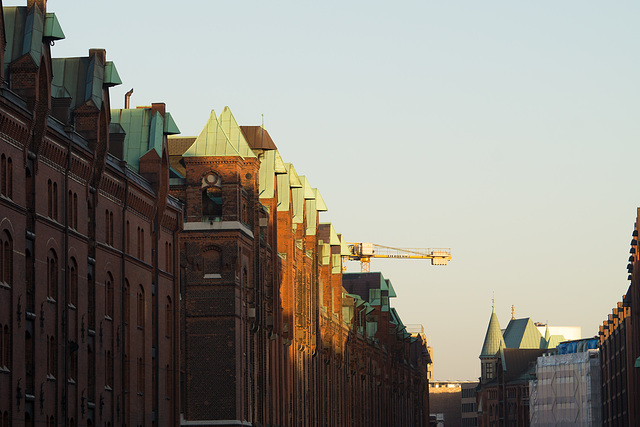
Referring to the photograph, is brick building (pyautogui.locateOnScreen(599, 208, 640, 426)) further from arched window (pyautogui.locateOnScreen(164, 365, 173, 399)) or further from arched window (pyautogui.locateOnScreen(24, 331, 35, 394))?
arched window (pyautogui.locateOnScreen(24, 331, 35, 394))

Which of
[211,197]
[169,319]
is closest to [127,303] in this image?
[169,319]

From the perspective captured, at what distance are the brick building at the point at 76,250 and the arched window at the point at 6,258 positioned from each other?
0.05 m

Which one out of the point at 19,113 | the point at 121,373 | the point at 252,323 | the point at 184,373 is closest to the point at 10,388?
the point at 19,113

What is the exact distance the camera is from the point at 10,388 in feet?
144

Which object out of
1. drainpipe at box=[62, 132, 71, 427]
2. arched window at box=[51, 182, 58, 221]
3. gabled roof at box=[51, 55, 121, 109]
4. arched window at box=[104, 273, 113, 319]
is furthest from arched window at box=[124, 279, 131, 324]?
arched window at box=[51, 182, 58, 221]

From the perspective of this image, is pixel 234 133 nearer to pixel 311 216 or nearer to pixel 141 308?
pixel 141 308

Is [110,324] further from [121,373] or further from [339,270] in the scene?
[339,270]

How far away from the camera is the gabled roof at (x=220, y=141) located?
241 ft

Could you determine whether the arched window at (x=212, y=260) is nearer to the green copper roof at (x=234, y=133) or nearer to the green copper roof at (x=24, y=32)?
the green copper roof at (x=234, y=133)

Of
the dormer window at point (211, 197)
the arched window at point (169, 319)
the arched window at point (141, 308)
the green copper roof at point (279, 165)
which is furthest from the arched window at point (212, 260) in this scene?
the green copper roof at point (279, 165)

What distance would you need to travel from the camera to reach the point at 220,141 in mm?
74062

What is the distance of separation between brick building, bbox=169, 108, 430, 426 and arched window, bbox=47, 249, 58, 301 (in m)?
22.8

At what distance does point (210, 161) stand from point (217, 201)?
3.51 metres

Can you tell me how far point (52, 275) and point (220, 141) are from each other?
26.3m
